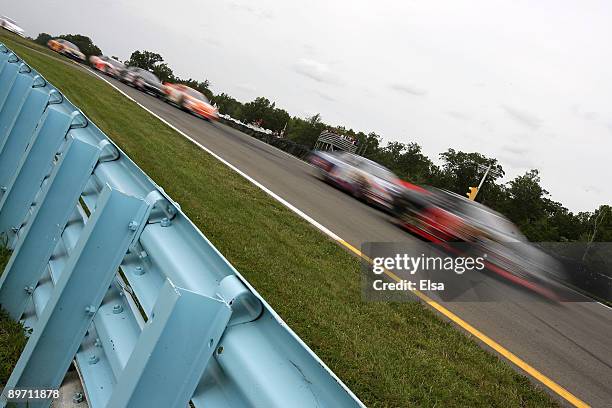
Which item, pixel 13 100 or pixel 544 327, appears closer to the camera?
pixel 13 100

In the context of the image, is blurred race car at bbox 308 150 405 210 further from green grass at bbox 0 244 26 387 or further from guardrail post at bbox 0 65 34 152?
green grass at bbox 0 244 26 387

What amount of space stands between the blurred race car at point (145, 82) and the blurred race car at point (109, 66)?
1.93 m

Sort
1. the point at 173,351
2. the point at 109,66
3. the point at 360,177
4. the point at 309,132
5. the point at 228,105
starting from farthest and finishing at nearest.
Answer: the point at 228,105
the point at 309,132
the point at 109,66
the point at 360,177
the point at 173,351

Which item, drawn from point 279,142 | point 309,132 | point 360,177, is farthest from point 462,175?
point 360,177

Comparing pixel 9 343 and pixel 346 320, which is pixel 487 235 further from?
pixel 9 343

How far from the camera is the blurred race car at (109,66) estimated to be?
101ft

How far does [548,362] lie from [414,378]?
7.30 feet

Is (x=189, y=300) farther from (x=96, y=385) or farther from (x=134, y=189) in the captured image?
(x=134, y=189)

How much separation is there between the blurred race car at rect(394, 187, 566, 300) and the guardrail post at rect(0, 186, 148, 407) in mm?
7355

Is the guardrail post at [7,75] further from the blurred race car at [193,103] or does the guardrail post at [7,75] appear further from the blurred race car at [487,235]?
the blurred race car at [193,103]

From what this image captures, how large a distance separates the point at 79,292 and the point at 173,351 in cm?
97

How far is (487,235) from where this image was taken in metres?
8.30

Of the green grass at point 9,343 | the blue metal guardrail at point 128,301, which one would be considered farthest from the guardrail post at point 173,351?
the green grass at point 9,343

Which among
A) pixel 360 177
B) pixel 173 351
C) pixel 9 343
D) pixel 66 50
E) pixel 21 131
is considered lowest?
pixel 9 343
